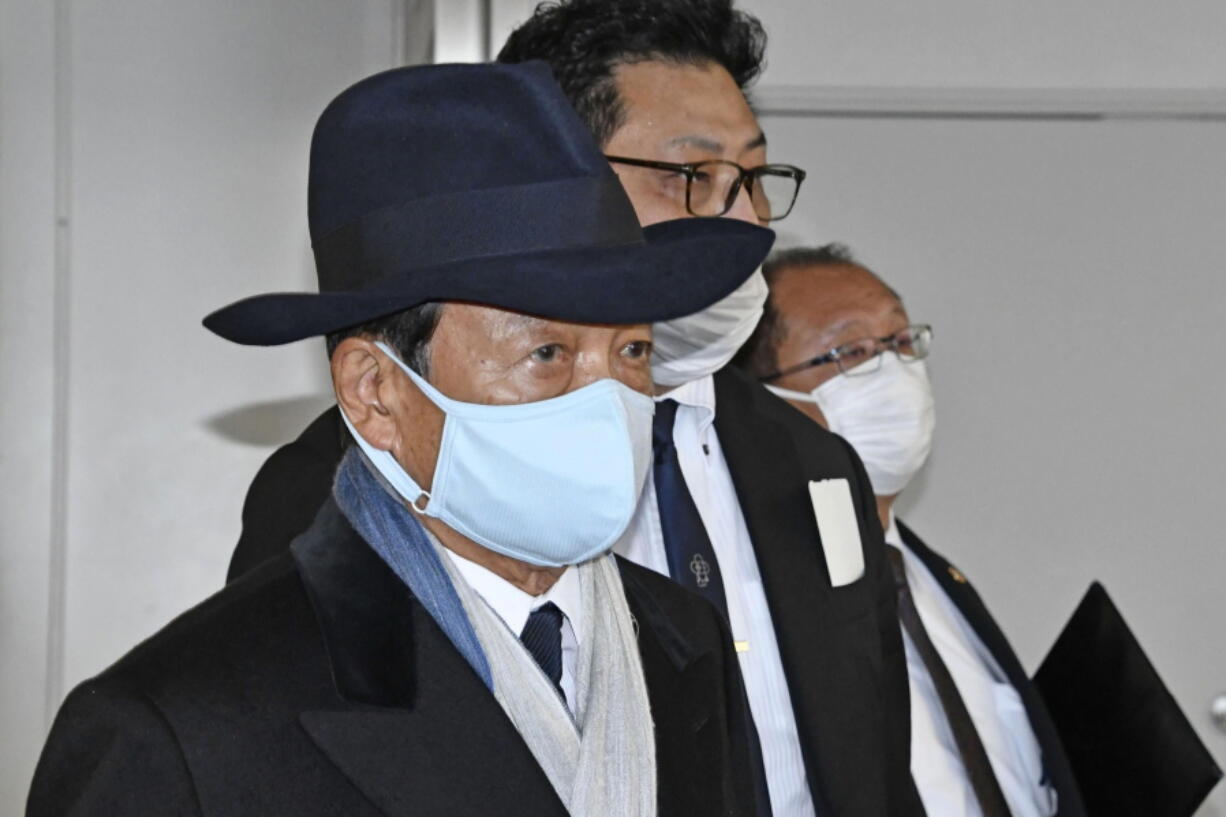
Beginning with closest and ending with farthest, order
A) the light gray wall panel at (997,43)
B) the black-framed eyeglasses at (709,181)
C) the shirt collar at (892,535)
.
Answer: the black-framed eyeglasses at (709,181)
the shirt collar at (892,535)
the light gray wall panel at (997,43)

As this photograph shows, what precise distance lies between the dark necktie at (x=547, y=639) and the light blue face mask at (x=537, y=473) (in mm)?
85

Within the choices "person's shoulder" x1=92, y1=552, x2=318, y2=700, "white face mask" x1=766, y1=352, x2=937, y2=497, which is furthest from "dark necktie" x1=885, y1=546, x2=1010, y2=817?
"person's shoulder" x1=92, y1=552, x2=318, y2=700

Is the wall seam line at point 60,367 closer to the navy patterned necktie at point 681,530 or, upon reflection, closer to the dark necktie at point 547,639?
the navy patterned necktie at point 681,530

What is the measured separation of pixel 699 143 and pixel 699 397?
348 mm

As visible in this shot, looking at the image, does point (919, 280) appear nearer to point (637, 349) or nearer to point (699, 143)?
point (699, 143)

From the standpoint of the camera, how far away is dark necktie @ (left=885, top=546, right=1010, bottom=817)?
86.4 inches

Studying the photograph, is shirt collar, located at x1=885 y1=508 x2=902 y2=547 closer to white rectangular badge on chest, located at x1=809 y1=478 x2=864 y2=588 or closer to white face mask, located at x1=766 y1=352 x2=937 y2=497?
white face mask, located at x1=766 y1=352 x2=937 y2=497

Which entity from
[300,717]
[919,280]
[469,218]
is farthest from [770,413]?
[919,280]

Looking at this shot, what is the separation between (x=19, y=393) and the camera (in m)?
2.68

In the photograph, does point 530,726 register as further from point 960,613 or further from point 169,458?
point 169,458

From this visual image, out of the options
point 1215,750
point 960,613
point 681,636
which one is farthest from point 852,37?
point 681,636

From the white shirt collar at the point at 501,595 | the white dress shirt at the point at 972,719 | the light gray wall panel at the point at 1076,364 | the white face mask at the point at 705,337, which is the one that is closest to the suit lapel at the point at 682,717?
the white shirt collar at the point at 501,595

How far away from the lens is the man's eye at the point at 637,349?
1.32m

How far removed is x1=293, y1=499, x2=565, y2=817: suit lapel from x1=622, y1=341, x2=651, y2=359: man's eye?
28 cm
